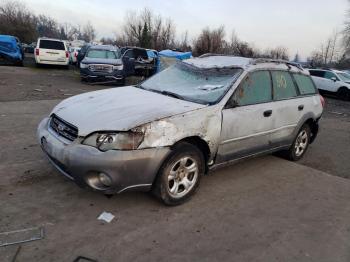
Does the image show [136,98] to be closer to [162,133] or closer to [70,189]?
[162,133]

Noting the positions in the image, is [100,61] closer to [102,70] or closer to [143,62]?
[102,70]

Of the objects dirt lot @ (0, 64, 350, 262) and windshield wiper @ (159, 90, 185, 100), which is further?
windshield wiper @ (159, 90, 185, 100)

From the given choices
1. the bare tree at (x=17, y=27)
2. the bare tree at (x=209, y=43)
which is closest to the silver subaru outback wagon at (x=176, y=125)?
the bare tree at (x=209, y=43)

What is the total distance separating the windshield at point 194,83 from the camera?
14.3 feet

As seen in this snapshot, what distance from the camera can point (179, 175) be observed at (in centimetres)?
396

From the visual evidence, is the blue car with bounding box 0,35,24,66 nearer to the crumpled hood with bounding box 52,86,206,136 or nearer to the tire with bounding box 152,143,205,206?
the crumpled hood with bounding box 52,86,206,136

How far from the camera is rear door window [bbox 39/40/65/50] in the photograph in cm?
2023

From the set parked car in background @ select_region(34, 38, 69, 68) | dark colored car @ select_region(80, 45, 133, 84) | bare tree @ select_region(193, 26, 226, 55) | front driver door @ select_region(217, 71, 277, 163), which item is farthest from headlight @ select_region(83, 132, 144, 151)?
bare tree @ select_region(193, 26, 226, 55)

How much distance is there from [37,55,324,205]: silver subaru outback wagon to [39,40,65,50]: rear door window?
16929 mm

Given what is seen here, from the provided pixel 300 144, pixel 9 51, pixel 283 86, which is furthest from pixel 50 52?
pixel 283 86

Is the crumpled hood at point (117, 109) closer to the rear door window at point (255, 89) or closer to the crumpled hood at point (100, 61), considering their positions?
the rear door window at point (255, 89)

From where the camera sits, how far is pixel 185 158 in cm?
389

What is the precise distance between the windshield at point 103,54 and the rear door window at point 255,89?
11.7 meters

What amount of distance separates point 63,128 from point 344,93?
1930 cm
